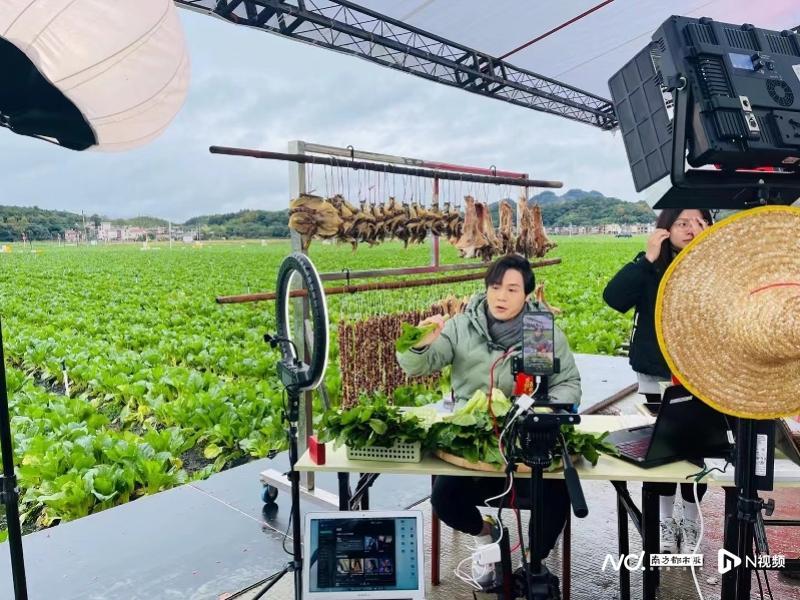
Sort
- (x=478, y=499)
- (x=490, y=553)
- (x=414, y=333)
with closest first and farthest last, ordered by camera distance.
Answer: (x=490, y=553)
(x=478, y=499)
(x=414, y=333)

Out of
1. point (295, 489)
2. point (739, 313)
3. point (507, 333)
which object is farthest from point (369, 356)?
point (739, 313)

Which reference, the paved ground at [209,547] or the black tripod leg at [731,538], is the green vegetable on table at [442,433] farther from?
the paved ground at [209,547]

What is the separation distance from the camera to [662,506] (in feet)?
8.61

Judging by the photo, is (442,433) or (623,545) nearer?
(442,433)

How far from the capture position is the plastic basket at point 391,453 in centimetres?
196

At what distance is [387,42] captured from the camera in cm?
645

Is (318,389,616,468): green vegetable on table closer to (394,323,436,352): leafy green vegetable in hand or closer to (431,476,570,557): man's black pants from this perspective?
(431,476,570,557): man's black pants

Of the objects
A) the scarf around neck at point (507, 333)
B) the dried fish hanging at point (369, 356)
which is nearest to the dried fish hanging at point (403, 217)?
the dried fish hanging at point (369, 356)

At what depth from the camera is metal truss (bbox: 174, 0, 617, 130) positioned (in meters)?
5.40

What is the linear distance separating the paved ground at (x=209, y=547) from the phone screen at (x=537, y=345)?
123 centimetres

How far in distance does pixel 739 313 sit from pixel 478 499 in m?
1.23

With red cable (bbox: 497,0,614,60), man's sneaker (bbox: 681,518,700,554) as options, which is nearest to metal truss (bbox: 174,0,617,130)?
red cable (bbox: 497,0,614,60)

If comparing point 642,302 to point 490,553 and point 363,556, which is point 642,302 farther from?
point 363,556

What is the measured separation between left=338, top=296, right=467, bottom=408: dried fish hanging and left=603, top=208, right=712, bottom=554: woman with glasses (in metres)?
1.13
